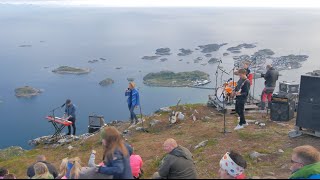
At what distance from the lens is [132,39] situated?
591ft

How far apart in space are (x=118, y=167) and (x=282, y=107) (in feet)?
28.9

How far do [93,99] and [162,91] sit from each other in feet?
57.7

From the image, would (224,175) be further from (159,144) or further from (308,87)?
(159,144)

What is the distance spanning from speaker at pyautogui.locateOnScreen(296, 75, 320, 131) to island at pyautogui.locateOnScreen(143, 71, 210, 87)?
8513 centimetres

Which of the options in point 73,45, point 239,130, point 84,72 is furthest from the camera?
point 73,45

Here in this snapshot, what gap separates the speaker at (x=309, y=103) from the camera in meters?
9.30

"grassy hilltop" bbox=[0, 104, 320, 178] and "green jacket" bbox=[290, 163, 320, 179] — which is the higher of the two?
"green jacket" bbox=[290, 163, 320, 179]

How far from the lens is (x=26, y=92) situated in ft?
307

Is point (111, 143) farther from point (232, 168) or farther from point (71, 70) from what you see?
point (71, 70)

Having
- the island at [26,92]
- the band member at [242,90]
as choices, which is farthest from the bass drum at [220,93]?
the island at [26,92]

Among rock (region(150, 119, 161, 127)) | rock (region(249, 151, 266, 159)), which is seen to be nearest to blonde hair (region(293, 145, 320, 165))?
rock (region(249, 151, 266, 159))

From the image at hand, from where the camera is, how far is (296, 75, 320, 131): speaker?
30.5ft

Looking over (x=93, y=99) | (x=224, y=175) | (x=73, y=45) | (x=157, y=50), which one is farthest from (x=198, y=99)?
(x=73, y=45)

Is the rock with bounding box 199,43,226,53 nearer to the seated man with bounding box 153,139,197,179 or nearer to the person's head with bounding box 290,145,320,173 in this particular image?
the seated man with bounding box 153,139,197,179
